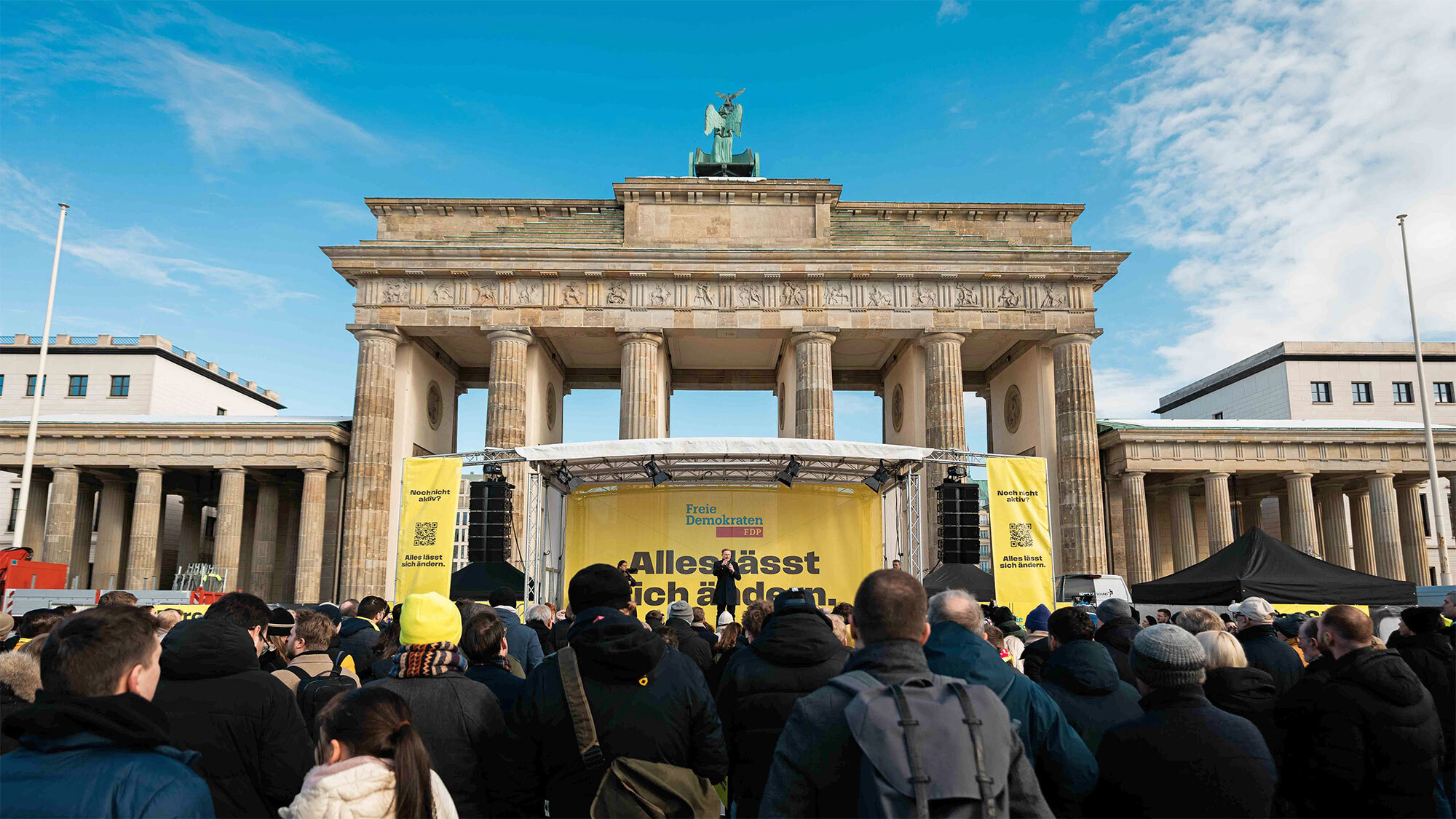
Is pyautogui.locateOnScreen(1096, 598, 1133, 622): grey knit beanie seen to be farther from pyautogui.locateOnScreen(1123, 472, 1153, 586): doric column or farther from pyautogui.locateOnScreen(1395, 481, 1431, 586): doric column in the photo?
pyautogui.locateOnScreen(1395, 481, 1431, 586): doric column

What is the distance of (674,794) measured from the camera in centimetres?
363

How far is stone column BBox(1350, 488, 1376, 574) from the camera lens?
4006cm

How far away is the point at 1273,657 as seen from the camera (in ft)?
20.2

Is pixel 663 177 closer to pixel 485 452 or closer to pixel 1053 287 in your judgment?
pixel 1053 287

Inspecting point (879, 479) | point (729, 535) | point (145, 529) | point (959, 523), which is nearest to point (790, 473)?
point (879, 479)

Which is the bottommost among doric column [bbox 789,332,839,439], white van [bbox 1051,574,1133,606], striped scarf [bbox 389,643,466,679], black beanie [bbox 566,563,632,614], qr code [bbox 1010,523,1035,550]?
white van [bbox 1051,574,1133,606]

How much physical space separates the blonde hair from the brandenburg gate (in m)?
28.1

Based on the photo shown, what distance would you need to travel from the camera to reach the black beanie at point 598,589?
413 cm

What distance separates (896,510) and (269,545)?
97.7 feet

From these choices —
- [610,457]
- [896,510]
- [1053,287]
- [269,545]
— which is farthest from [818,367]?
[269,545]

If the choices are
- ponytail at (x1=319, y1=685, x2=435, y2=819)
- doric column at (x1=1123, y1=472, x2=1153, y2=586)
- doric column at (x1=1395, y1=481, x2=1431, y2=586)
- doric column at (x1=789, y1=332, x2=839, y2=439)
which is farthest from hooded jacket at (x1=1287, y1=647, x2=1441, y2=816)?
doric column at (x1=1395, y1=481, x2=1431, y2=586)

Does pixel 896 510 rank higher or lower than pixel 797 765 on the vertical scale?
higher

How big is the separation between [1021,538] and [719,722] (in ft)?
52.0

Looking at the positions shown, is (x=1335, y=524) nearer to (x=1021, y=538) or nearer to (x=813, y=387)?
(x=813, y=387)
